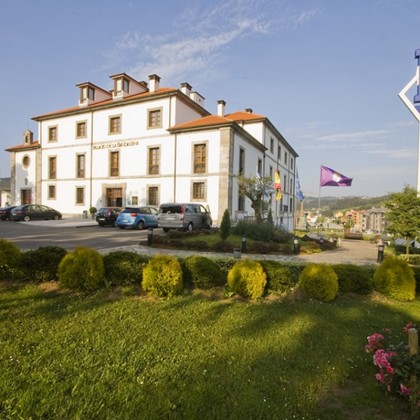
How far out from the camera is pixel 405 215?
11.4 metres

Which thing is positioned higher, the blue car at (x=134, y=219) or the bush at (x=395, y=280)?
the blue car at (x=134, y=219)

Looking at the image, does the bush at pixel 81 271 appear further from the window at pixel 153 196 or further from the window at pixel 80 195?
the window at pixel 80 195

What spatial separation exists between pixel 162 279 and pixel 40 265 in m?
2.47

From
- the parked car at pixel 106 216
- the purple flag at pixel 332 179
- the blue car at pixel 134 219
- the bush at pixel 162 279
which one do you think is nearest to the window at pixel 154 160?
the parked car at pixel 106 216

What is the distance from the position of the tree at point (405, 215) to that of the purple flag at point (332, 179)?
11141 millimetres

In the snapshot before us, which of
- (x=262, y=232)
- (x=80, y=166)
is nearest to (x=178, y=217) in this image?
(x=262, y=232)

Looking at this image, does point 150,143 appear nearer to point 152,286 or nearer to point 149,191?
point 149,191

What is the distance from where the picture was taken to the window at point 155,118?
2649 centimetres

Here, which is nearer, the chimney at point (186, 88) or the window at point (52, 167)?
the chimney at point (186, 88)

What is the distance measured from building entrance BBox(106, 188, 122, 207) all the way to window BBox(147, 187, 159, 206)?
3.63 metres

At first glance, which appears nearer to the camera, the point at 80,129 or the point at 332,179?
the point at 332,179

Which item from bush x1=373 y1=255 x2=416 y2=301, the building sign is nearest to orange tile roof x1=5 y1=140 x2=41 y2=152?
the building sign

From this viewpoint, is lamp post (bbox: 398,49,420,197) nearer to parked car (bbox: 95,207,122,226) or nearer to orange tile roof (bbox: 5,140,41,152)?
parked car (bbox: 95,207,122,226)

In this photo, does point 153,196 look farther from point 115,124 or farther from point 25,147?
point 25,147
